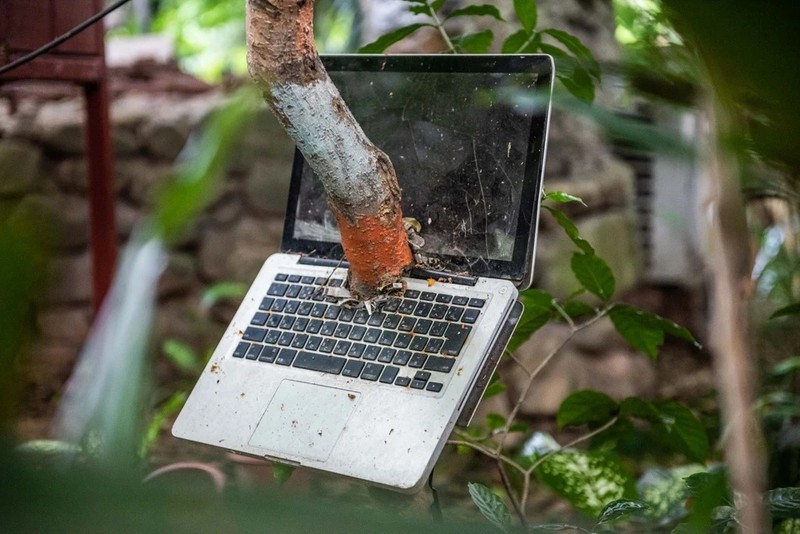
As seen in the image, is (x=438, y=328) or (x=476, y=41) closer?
(x=438, y=328)

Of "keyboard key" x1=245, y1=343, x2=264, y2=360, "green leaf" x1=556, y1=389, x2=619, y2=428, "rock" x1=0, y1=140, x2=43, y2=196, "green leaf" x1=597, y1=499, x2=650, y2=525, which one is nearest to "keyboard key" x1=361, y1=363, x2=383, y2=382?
"keyboard key" x1=245, y1=343, x2=264, y2=360

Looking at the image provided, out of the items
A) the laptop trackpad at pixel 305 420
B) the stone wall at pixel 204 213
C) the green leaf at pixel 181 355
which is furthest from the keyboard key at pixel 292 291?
the green leaf at pixel 181 355

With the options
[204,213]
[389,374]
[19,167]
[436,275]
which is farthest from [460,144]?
[19,167]

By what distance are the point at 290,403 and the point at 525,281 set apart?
223 mm

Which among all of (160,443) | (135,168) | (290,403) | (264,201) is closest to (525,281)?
(290,403)

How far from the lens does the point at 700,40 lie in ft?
0.71

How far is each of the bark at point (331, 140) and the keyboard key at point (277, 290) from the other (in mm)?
83

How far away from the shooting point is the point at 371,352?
70 centimetres

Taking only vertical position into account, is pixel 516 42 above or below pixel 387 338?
above

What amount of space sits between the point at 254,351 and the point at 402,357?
15 centimetres

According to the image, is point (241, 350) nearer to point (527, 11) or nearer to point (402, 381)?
point (402, 381)

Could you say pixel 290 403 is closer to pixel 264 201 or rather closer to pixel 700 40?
pixel 700 40

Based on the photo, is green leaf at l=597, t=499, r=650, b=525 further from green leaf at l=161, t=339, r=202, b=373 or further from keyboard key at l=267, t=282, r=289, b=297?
green leaf at l=161, t=339, r=202, b=373

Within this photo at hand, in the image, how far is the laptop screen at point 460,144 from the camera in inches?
28.7
